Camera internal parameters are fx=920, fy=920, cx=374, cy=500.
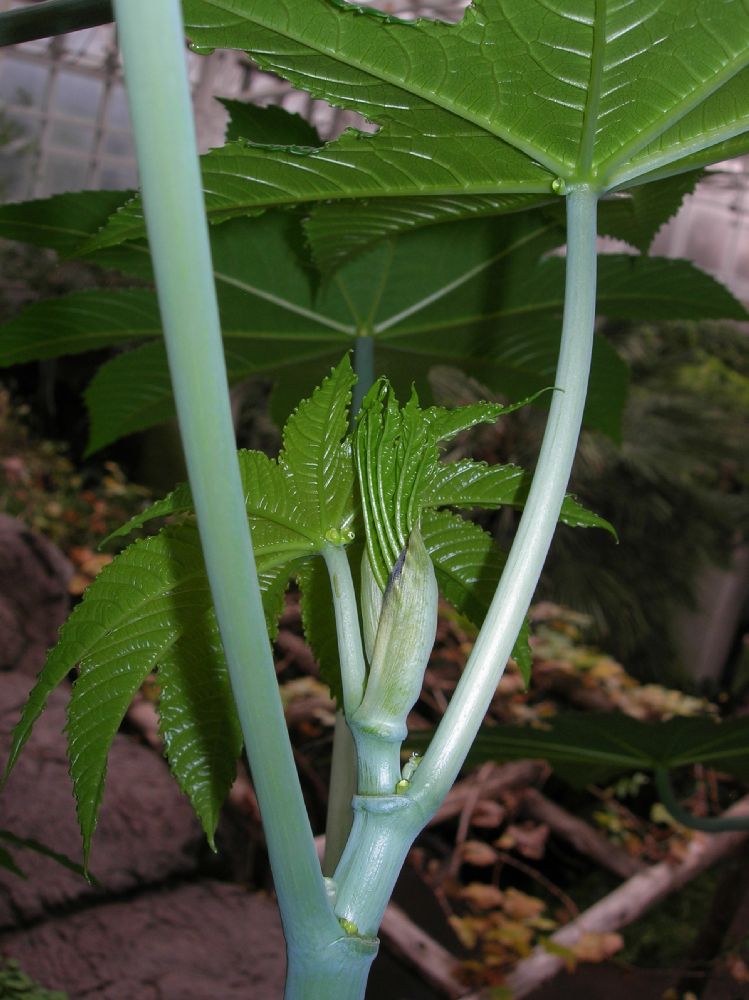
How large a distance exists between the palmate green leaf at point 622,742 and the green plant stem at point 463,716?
34cm

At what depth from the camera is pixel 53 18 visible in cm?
22

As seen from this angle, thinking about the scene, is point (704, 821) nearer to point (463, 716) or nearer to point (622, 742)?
point (622, 742)

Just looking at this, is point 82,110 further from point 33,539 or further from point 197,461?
point 197,461

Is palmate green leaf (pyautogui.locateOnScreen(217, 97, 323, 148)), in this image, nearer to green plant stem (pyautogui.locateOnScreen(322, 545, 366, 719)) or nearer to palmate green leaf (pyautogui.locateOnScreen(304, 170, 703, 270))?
palmate green leaf (pyautogui.locateOnScreen(304, 170, 703, 270))

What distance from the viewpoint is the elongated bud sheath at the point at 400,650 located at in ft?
0.57

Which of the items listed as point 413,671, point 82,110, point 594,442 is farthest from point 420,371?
point 82,110

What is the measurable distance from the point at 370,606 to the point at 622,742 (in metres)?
0.41

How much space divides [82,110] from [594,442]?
116 inches

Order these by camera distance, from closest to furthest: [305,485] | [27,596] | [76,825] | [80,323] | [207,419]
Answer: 1. [207,419]
2. [305,485]
3. [80,323]
4. [76,825]
5. [27,596]

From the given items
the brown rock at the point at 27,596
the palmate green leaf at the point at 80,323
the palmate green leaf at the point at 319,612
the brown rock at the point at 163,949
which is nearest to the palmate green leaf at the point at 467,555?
the palmate green leaf at the point at 319,612

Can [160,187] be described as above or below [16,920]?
above

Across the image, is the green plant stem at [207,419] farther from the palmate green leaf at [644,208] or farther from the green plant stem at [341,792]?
the palmate green leaf at [644,208]

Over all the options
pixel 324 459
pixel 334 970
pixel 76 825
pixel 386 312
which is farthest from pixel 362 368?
pixel 76 825

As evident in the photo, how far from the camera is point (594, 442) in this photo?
2488 millimetres
